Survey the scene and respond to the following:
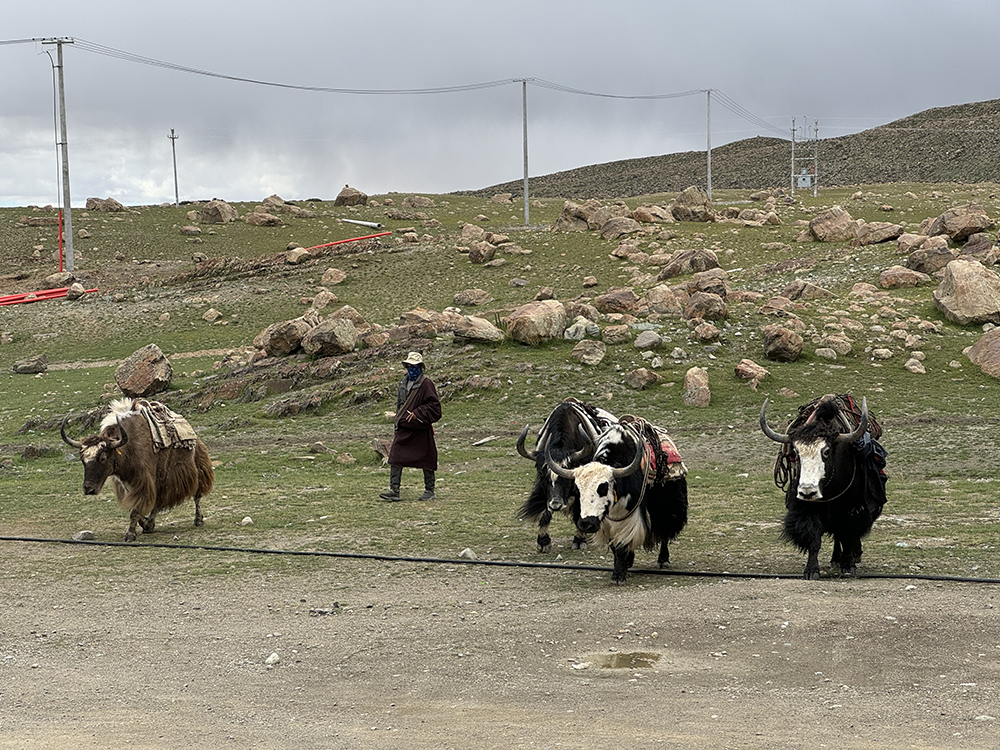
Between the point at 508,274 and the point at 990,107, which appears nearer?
the point at 508,274

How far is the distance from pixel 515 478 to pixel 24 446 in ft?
30.8

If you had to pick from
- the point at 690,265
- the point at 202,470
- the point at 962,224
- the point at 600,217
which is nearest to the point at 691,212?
the point at 600,217

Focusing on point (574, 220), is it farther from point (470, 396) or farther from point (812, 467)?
point (812, 467)

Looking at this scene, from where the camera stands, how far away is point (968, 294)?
78.0 ft

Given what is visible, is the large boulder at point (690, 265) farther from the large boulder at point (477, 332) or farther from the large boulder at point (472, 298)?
the large boulder at point (477, 332)

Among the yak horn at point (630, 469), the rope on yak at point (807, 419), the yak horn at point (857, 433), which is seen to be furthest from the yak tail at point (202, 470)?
the yak horn at point (857, 433)

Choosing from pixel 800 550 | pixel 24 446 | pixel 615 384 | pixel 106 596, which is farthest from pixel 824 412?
pixel 24 446

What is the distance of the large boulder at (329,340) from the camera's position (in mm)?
23875

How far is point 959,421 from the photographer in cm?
1808

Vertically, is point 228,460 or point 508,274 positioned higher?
point 508,274

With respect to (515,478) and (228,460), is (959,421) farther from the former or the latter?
(228,460)

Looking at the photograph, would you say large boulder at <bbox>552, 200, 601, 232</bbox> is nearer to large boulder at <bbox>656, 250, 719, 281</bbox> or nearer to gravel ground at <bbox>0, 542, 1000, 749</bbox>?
large boulder at <bbox>656, 250, 719, 281</bbox>

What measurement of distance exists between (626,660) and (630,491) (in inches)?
87.7

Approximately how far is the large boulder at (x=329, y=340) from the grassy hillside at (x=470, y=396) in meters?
0.40
